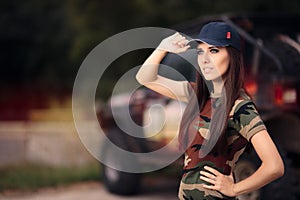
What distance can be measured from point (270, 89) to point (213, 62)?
111 inches

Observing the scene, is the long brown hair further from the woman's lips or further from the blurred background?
the blurred background

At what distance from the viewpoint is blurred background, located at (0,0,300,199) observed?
10516mm

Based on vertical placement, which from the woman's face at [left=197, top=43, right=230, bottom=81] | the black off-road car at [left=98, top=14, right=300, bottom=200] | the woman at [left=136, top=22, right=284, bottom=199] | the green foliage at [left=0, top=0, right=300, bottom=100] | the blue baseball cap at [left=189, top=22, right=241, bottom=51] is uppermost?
the blue baseball cap at [left=189, top=22, right=241, bottom=51]

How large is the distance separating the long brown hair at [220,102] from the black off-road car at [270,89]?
251 centimetres

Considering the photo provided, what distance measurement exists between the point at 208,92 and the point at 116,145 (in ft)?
15.9

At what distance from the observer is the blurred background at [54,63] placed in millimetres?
10516

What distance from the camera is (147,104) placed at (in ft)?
24.1

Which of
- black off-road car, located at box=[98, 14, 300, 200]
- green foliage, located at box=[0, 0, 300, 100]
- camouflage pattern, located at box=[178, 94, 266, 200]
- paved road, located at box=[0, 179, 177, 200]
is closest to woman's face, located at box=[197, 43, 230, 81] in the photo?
camouflage pattern, located at box=[178, 94, 266, 200]

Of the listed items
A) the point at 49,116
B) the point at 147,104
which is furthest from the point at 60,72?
the point at 147,104

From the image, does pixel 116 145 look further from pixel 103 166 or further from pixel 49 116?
pixel 49 116

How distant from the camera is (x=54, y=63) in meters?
22.7

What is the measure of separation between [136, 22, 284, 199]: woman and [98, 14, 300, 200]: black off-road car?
2.52 metres

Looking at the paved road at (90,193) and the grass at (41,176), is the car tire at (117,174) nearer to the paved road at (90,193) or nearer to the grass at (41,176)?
the paved road at (90,193)

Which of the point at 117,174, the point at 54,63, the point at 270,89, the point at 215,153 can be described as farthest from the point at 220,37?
the point at 54,63
